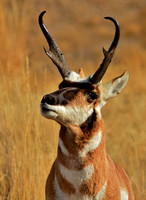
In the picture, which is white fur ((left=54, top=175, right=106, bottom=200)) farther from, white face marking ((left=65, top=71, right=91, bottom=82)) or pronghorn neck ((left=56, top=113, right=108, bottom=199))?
white face marking ((left=65, top=71, right=91, bottom=82))

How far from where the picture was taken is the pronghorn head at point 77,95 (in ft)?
8.16

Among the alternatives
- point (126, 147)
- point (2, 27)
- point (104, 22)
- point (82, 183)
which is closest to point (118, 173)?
point (82, 183)

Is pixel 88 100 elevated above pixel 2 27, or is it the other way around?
pixel 2 27

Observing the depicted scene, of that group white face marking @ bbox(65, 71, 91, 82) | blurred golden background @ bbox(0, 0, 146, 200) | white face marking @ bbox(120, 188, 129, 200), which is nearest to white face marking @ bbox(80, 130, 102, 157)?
white face marking @ bbox(65, 71, 91, 82)

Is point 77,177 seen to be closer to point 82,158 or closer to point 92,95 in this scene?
point 82,158

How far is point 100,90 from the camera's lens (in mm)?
2824

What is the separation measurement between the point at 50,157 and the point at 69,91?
56.0 inches

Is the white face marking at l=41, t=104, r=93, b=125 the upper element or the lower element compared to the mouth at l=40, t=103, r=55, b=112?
lower

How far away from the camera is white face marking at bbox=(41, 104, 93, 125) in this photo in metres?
2.46

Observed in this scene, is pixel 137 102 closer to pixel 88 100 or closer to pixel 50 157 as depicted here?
pixel 50 157

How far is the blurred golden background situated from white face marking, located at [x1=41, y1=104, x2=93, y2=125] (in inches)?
41.5

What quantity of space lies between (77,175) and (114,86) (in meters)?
0.64

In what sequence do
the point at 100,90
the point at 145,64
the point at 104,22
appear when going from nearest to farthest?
1. the point at 100,90
2. the point at 145,64
3. the point at 104,22

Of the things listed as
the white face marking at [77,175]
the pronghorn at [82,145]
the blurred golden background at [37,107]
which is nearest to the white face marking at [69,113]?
the pronghorn at [82,145]
